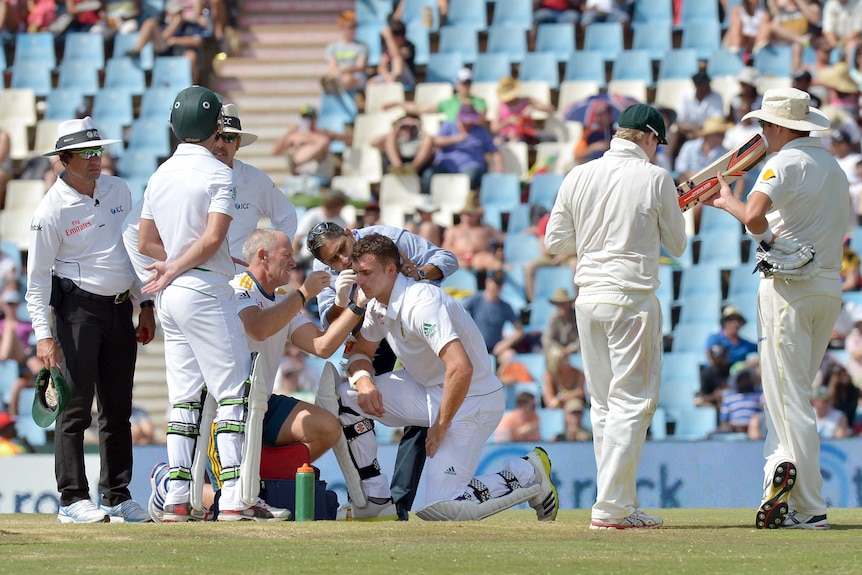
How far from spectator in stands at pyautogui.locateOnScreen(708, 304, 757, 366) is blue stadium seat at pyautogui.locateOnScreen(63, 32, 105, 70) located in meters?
9.87

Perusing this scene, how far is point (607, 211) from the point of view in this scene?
24.8 feet

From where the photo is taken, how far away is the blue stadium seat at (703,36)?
60.8ft

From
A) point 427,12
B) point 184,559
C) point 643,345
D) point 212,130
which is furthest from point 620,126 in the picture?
point 427,12

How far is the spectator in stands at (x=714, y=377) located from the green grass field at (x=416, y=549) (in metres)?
6.04

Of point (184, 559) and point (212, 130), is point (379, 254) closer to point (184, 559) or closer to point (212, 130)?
point (212, 130)

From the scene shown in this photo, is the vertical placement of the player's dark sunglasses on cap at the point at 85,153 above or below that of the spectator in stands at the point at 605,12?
below

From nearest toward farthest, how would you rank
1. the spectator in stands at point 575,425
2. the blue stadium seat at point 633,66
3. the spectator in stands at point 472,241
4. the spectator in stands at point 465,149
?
the spectator in stands at point 575,425
the spectator in stands at point 472,241
the spectator in stands at point 465,149
the blue stadium seat at point 633,66

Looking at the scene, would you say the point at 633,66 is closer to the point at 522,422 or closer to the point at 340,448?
the point at 522,422

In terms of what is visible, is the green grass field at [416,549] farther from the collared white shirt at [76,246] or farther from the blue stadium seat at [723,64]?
the blue stadium seat at [723,64]

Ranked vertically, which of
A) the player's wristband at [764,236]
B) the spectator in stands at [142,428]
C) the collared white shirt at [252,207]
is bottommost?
the spectator in stands at [142,428]

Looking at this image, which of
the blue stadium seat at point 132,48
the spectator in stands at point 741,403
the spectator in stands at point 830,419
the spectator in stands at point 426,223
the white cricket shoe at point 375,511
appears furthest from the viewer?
the blue stadium seat at point 132,48

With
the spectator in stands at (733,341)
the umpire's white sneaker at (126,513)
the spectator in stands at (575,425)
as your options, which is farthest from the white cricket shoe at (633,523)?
the spectator in stands at (733,341)

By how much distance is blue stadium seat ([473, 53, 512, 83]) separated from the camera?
61.6 ft

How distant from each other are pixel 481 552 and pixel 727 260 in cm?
984
